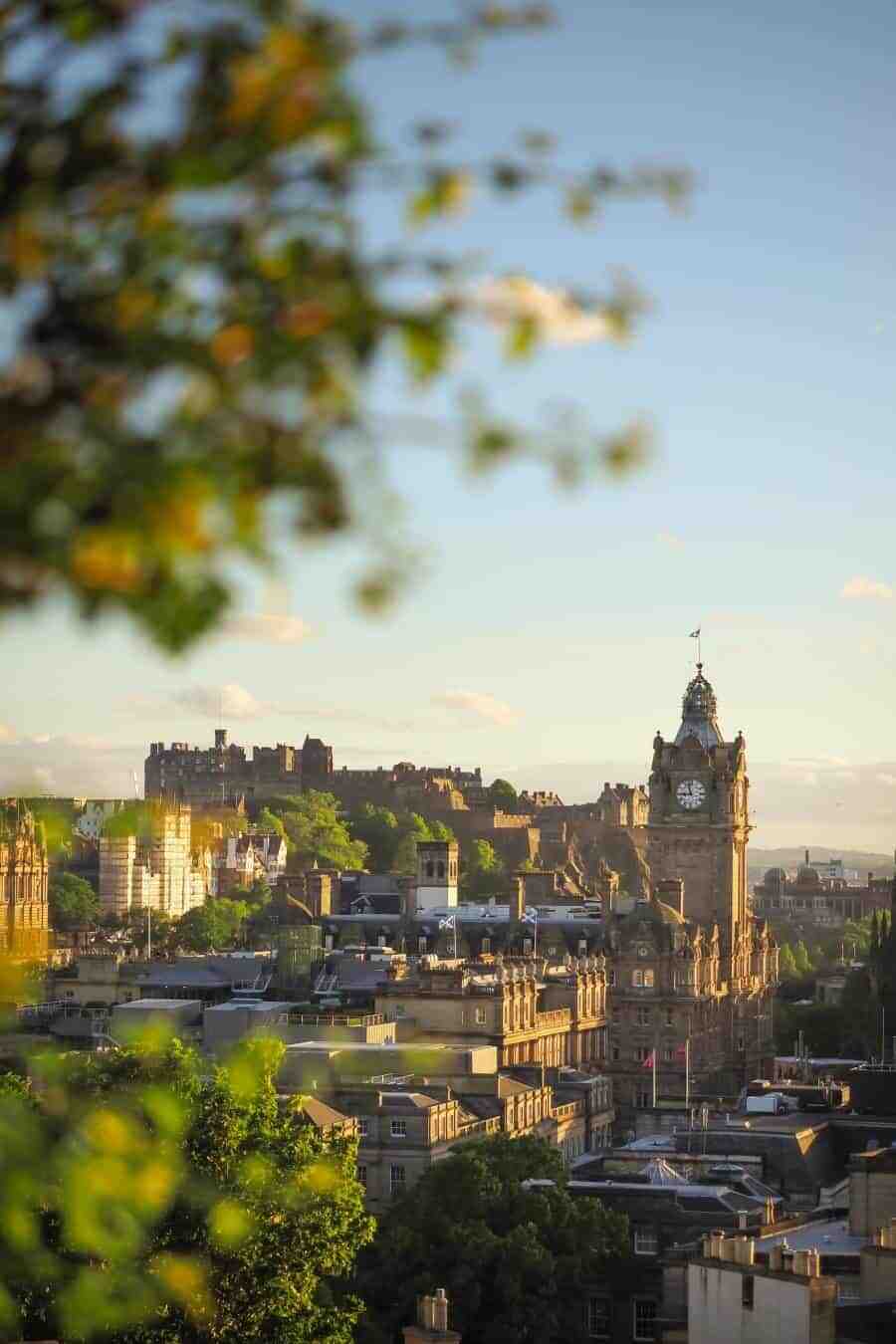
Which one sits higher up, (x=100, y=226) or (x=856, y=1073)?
(x=100, y=226)

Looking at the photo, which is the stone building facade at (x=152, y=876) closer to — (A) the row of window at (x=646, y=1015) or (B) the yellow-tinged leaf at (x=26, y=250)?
(A) the row of window at (x=646, y=1015)

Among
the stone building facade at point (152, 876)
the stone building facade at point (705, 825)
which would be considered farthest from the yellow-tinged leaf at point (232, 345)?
the stone building facade at point (152, 876)

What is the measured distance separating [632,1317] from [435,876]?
244 feet

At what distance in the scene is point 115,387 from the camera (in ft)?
16.6

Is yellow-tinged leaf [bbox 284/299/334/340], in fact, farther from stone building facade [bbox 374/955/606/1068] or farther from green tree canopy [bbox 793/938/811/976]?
green tree canopy [bbox 793/938/811/976]

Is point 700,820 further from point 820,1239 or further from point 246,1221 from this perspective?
point 246,1221

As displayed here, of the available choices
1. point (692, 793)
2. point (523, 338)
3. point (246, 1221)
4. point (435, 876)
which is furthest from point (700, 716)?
point (523, 338)

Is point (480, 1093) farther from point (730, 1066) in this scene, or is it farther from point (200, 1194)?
point (200, 1194)

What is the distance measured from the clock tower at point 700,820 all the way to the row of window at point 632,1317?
3149 inches

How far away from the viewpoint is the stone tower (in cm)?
12538

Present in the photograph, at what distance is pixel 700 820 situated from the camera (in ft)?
441

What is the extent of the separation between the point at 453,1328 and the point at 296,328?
152 ft

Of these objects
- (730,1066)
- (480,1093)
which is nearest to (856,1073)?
(480,1093)

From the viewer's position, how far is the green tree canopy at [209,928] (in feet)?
456
